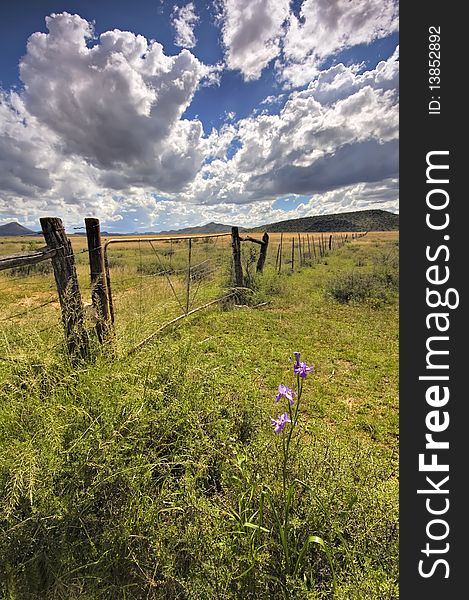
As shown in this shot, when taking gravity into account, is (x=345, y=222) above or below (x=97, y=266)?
above

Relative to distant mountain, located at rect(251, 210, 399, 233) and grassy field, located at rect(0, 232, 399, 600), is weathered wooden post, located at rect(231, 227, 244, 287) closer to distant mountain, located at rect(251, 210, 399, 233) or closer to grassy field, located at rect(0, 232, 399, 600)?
grassy field, located at rect(0, 232, 399, 600)

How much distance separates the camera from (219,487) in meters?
2.34

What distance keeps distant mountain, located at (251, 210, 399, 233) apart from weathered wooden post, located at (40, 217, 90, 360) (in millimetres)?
92606

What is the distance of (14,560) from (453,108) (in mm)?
3397

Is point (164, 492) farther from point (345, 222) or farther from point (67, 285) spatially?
point (345, 222)

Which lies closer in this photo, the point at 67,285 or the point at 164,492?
the point at 164,492

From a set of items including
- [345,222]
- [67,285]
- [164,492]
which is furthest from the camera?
[345,222]

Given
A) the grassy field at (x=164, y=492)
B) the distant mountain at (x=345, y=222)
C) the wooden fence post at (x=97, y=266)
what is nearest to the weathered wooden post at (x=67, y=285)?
the grassy field at (x=164, y=492)

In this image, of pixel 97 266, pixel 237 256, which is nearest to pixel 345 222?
pixel 237 256

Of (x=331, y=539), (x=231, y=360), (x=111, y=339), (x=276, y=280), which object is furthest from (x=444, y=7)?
(x=276, y=280)

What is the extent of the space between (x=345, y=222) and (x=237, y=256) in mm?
102758

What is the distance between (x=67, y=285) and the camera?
9.95ft

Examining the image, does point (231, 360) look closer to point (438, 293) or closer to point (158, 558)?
point (158, 558)

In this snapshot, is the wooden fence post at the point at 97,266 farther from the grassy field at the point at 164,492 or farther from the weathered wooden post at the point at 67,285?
the grassy field at the point at 164,492
